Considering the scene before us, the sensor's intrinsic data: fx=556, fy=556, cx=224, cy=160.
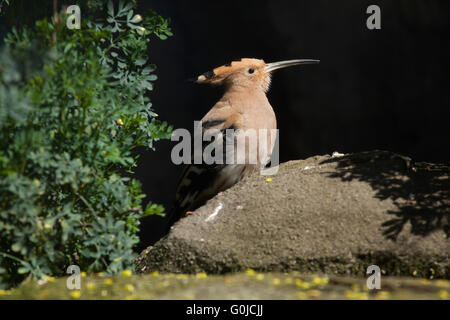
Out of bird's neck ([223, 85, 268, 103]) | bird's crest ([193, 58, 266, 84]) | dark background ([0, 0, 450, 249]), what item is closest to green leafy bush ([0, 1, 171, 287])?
bird's neck ([223, 85, 268, 103])

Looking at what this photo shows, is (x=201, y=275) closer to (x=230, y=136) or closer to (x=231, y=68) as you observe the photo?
(x=230, y=136)

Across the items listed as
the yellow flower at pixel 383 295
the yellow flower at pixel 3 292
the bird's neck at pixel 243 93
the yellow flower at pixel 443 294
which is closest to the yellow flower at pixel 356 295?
the yellow flower at pixel 383 295

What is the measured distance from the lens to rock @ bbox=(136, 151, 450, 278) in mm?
4172

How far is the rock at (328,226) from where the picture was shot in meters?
4.17

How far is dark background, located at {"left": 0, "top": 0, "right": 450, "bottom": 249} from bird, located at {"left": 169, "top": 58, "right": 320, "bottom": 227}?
273cm

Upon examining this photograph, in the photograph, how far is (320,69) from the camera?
909 cm

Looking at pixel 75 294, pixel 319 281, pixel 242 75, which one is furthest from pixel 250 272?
pixel 242 75

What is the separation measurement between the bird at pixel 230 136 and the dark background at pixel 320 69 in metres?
2.73

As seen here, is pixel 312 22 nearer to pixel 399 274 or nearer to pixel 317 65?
pixel 317 65

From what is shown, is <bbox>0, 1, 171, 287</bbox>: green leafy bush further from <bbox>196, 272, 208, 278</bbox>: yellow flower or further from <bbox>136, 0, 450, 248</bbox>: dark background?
<bbox>136, 0, 450, 248</bbox>: dark background

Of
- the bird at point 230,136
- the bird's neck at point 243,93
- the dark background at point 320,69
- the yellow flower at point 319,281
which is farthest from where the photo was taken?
the dark background at point 320,69

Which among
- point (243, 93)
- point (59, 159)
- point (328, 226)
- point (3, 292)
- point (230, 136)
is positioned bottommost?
point (3, 292)

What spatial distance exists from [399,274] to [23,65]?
3011mm
